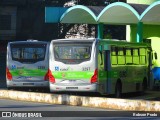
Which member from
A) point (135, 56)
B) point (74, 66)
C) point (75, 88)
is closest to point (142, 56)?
point (135, 56)

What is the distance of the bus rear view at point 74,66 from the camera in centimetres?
2162

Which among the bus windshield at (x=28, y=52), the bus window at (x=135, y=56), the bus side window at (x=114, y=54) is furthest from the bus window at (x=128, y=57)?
the bus windshield at (x=28, y=52)

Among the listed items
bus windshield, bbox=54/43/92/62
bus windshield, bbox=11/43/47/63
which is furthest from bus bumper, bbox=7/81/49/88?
bus windshield, bbox=54/43/92/62

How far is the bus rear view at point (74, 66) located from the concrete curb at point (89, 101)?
4.66 ft

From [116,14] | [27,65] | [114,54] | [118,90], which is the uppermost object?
[116,14]

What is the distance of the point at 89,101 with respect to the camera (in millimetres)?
19078

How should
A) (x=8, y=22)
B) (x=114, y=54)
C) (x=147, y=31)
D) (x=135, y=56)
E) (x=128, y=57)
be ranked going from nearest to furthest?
(x=114, y=54)
(x=128, y=57)
(x=135, y=56)
(x=147, y=31)
(x=8, y=22)

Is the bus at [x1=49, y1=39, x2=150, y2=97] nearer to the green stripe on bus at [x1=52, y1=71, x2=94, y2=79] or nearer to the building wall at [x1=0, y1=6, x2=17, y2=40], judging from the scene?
the green stripe on bus at [x1=52, y1=71, x2=94, y2=79]

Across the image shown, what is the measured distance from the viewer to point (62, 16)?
34.6 m

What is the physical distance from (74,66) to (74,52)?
58 cm

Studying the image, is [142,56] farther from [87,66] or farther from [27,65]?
[27,65]

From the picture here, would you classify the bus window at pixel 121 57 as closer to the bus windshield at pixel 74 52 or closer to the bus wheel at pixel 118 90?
the bus wheel at pixel 118 90

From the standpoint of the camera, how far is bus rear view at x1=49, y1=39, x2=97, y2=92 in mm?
21625

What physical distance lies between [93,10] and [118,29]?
27634 millimetres
